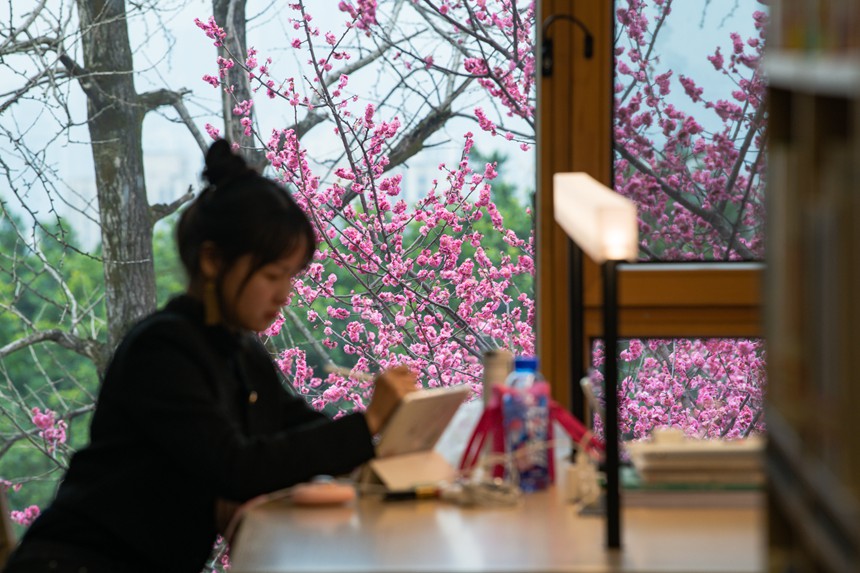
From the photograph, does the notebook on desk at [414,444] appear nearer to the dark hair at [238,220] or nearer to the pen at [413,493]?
the pen at [413,493]

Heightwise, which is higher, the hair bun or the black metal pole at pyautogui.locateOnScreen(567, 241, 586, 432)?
the hair bun

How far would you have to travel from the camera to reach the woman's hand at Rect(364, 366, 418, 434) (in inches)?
71.9

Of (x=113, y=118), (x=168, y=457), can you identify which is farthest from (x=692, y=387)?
(x=168, y=457)

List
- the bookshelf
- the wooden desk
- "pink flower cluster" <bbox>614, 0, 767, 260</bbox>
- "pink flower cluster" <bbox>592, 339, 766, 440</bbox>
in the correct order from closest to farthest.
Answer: the bookshelf → the wooden desk → "pink flower cluster" <bbox>614, 0, 767, 260</bbox> → "pink flower cluster" <bbox>592, 339, 766, 440</bbox>

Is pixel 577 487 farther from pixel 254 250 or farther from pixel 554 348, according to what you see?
pixel 554 348

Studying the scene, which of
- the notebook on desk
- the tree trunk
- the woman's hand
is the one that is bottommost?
the notebook on desk

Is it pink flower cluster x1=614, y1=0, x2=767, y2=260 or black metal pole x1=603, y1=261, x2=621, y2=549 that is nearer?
black metal pole x1=603, y1=261, x2=621, y2=549

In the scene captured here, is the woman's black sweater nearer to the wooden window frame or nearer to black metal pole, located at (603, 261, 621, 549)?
black metal pole, located at (603, 261, 621, 549)

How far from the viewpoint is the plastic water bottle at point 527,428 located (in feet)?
5.69

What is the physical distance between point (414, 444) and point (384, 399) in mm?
111

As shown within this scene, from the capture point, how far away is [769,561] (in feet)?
3.68

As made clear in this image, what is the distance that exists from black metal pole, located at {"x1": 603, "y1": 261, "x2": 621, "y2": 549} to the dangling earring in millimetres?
719

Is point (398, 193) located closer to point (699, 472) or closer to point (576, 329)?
point (576, 329)

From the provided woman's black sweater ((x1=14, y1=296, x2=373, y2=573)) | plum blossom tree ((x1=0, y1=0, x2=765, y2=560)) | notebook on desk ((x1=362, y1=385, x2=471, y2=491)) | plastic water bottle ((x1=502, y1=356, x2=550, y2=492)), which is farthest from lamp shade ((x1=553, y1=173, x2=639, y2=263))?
plum blossom tree ((x1=0, y1=0, x2=765, y2=560))
